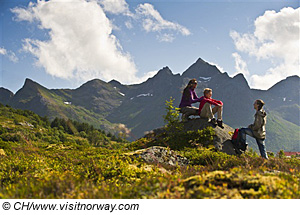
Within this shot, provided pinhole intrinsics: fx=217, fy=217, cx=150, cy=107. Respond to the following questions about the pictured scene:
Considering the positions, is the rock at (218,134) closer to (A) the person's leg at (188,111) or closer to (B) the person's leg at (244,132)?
(A) the person's leg at (188,111)

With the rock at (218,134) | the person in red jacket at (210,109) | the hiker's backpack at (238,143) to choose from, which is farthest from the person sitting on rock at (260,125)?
the person in red jacket at (210,109)

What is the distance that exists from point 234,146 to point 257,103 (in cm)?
265

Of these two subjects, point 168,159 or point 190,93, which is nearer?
point 168,159

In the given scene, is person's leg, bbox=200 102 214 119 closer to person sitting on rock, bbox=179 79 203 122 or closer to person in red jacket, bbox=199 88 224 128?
person in red jacket, bbox=199 88 224 128

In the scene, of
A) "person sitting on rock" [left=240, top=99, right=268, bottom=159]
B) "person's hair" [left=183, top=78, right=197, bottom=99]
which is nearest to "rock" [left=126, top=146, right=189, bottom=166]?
"person sitting on rock" [left=240, top=99, right=268, bottom=159]

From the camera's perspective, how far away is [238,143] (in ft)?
38.2

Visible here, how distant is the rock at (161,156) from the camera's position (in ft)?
27.9

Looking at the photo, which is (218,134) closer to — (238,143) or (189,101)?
(238,143)

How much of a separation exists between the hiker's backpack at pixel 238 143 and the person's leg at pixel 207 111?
6.07 feet

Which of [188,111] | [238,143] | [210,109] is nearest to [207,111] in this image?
[210,109]

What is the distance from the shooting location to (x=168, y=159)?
9008 mm

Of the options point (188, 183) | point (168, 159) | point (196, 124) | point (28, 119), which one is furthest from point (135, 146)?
point (28, 119)

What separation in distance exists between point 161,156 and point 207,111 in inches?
210
